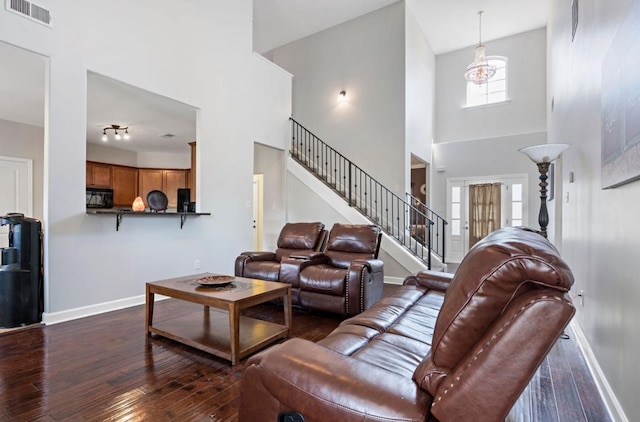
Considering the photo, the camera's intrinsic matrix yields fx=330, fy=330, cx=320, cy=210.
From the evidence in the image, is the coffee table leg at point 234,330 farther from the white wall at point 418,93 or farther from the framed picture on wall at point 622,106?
the white wall at point 418,93

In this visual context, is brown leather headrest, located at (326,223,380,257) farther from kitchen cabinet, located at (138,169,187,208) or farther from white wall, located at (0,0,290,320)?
kitchen cabinet, located at (138,169,187,208)

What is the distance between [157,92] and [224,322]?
9.64 ft

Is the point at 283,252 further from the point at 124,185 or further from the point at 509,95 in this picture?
the point at 509,95

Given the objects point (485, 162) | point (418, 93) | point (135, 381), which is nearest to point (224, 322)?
point (135, 381)

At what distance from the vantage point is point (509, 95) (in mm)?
7879

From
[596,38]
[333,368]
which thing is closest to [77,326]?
[333,368]

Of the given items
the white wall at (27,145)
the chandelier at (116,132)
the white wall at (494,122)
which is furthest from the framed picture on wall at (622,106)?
the white wall at (27,145)

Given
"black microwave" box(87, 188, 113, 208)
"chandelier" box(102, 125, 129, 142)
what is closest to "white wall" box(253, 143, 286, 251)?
"chandelier" box(102, 125, 129, 142)

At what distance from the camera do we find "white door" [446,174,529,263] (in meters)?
7.57

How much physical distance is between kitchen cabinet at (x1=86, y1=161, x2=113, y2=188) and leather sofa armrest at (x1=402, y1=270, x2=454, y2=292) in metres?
7.38

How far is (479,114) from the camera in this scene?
814 centimetres

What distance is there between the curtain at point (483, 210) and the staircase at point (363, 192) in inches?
42.1

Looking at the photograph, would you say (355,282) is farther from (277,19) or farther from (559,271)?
(277,19)

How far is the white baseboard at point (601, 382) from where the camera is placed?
1690mm
